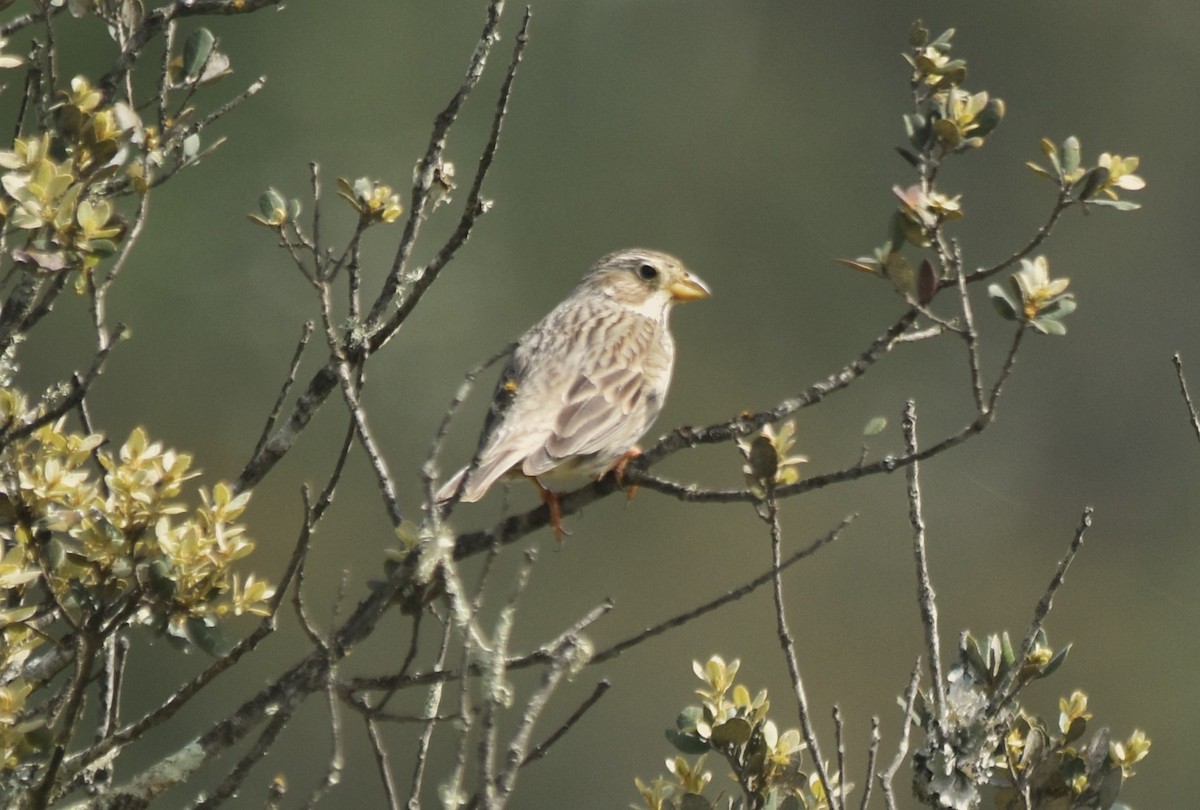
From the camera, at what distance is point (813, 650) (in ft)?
52.7

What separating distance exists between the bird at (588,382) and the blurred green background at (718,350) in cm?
646

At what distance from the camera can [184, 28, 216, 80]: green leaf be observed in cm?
382

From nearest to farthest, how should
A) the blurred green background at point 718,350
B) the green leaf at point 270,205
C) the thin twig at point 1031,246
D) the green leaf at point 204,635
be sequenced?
the thin twig at point 1031,246 → the green leaf at point 204,635 → the green leaf at point 270,205 → the blurred green background at point 718,350

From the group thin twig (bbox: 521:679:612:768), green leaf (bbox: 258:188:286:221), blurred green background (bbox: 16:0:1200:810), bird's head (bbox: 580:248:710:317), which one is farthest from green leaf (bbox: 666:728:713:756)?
blurred green background (bbox: 16:0:1200:810)

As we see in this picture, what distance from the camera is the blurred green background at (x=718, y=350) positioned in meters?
14.8

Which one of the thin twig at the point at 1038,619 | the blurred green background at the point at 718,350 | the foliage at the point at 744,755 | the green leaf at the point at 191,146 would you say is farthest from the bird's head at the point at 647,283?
the blurred green background at the point at 718,350

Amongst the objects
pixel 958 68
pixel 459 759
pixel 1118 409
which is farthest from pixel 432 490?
pixel 1118 409

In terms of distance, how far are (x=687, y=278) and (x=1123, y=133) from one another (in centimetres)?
1395

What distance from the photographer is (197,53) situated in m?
3.85

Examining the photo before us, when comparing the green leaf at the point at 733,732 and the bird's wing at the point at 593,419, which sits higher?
the bird's wing at the point at 593,419

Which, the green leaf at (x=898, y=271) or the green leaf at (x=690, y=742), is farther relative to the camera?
the green leaf at (x=690, y=742)

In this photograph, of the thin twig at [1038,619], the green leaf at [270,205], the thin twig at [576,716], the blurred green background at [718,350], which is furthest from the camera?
the blurred green background at [718,350]

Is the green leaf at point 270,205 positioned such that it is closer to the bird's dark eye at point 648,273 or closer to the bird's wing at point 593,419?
the bird's wing at point 593,419

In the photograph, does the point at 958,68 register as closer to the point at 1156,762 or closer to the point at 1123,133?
the point at 1156,762
